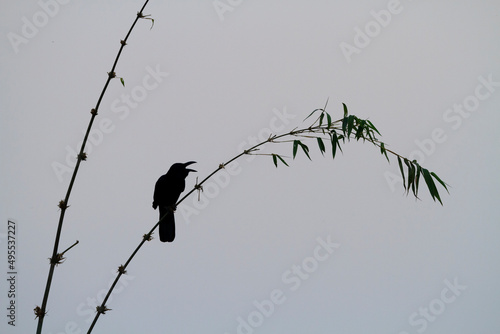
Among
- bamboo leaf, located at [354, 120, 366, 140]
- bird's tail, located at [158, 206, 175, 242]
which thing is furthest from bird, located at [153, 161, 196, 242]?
bamboo leaf, located at [354, 120, 366, 140]

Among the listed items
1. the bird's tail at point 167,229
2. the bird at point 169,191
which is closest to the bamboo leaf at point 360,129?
the bird at point 169,191

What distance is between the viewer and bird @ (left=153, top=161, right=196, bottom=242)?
1914mm

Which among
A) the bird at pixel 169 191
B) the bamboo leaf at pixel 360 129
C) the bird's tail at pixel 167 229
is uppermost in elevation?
the bird at pixel 169 191

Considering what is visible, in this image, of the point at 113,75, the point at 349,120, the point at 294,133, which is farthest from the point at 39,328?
the point at 349,120

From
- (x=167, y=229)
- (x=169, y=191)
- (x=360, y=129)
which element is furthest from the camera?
(x=169, y=191)

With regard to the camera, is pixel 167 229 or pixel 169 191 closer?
pixel 167 229

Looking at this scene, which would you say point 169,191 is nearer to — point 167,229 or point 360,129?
point 167,229

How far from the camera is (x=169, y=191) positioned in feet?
6.73

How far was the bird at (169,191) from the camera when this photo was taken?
6.28 feet

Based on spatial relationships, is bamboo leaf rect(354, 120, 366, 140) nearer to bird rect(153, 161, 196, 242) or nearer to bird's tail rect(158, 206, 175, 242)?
bird rect(153, 161, 196, 242)

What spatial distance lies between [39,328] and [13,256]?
1.70m

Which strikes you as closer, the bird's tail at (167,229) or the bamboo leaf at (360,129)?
the bamboo leaf at (360,129)

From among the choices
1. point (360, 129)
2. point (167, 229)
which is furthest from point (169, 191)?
point (360, 129)

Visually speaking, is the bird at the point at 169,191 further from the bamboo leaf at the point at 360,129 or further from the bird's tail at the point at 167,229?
the bamboo leaf at the point at 360,129
